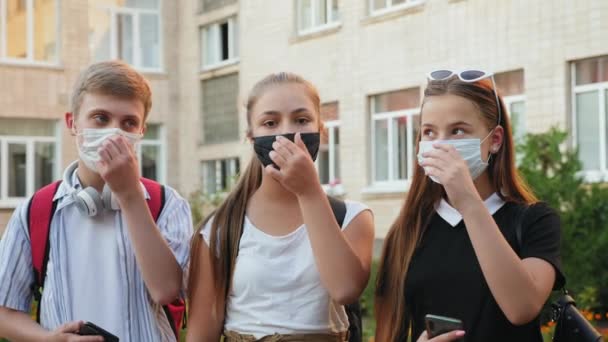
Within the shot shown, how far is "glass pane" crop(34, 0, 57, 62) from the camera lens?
26.5 metres

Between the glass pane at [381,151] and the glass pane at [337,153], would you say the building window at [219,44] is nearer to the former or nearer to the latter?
the glass pane at [337,153]

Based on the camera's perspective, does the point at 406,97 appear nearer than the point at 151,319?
No

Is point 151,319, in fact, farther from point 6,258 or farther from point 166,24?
point 166,24

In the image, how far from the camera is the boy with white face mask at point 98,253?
3.49m

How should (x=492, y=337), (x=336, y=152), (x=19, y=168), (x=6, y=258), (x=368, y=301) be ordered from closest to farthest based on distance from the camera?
1. (x=492, y=337)
2. (x=6, y=258)
3. (x=368, y=301)
4. (x=336, y=152)
5. (x=19, y=168)

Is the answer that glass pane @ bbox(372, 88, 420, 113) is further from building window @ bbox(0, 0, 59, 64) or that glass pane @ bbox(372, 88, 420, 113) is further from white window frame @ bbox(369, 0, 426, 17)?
building window @ bbox(0, 0, 59, 64)

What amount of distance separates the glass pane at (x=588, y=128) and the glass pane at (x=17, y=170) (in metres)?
14.6

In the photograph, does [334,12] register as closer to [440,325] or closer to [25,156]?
[25,156]

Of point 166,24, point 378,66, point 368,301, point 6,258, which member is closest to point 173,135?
point 166,24

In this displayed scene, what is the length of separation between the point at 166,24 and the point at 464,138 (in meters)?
25.4

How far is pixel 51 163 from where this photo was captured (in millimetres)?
26328

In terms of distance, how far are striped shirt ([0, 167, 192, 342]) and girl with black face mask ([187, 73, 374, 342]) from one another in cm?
13

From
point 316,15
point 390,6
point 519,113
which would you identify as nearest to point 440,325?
point 519,113

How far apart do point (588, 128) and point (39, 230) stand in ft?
45.7
